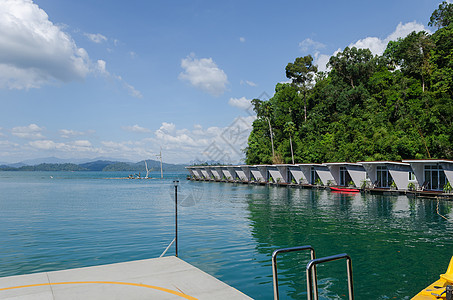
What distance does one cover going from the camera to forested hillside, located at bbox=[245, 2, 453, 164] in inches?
1911

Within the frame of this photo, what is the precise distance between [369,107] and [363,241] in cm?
5148

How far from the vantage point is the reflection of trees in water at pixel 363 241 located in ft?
34.4

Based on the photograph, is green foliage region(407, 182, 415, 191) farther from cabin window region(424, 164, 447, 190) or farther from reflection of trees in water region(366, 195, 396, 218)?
reflection of trees in water region(366, 195, 396, 218)

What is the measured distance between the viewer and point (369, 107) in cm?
6266

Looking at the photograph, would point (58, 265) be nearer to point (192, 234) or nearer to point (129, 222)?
point (192, 234)

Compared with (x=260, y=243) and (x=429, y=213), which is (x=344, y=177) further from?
(x=260, y=243)

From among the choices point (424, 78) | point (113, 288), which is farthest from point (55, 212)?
point (424, 78)

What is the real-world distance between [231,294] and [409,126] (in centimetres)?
5384

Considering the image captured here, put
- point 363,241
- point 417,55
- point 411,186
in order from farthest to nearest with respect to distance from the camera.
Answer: point 417,55 < point 411,186 < point 363,241

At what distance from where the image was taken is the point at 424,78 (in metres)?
58.3

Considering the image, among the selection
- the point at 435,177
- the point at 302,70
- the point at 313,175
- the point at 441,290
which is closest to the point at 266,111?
the point at 302,70

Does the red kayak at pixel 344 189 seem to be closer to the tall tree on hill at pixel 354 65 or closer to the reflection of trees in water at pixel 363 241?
the reflection of trees in water at pixel 363 241

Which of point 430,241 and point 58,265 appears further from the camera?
point 430,241

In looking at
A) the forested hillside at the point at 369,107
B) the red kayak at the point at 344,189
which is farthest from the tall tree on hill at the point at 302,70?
the red kayak at the point at 344,189
